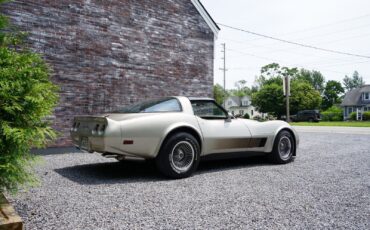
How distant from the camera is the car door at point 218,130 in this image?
17.5 feet

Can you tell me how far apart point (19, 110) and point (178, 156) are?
2.69 meters

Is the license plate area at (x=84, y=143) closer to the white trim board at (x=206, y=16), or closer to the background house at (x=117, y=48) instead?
the background house at (x=117, y=48)

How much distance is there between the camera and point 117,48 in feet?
30.5

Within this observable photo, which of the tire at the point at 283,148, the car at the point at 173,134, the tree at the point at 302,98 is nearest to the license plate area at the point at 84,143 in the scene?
the car at the point at 173,134

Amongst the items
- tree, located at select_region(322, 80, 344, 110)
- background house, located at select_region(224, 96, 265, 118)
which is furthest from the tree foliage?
tree, located at select_region(322, 80, 344, 110)

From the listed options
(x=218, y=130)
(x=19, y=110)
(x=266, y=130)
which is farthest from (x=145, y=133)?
(x=266, y=130)

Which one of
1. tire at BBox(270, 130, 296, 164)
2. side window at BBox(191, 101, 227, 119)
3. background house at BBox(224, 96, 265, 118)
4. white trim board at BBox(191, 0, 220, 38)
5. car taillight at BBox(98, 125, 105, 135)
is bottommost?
tire at BBox(270, 130, 296, 164)

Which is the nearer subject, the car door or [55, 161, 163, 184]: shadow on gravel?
[55, 161, 163, 184]: shadow on gravel

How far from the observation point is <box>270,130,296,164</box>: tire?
6273 mm

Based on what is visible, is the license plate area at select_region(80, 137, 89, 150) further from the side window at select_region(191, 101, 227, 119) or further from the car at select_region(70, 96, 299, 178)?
the side window at select_region(191, 101, 227, 119)

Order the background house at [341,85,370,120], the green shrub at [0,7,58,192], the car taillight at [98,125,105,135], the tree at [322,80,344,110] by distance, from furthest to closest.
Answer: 1. the tree at [322,80,344,110]
2. the background house at [341,85,370,120]
3. the car taillight at [98,125,105,135]
4. the green shrub at [0,7,58,192]

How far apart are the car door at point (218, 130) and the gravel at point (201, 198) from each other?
1.43ft

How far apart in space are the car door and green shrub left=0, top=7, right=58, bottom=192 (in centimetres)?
287

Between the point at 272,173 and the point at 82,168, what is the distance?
3.35 m
